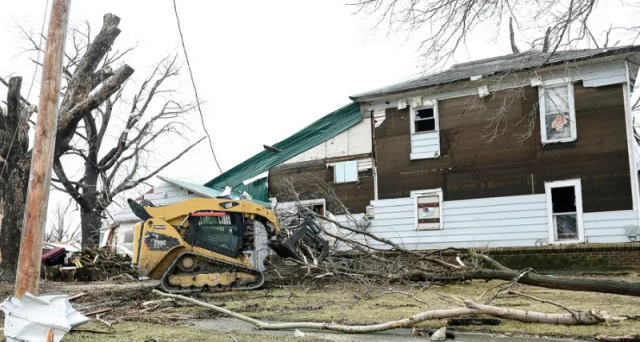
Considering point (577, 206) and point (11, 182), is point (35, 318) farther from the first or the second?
point (577, 206)

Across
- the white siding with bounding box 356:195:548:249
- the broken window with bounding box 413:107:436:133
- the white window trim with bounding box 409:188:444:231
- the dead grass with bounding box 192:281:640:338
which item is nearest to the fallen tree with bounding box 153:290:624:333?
the dead grass with bounding box 192:281:640:338

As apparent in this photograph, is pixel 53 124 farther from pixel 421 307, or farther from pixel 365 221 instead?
pixel 365 221

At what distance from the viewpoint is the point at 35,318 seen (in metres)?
4.45

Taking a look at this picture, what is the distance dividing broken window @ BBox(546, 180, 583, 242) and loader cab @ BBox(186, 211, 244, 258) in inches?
335

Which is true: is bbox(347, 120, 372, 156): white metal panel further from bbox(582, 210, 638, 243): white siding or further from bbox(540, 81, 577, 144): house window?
bbox(582, 210, 638, 243): white siding

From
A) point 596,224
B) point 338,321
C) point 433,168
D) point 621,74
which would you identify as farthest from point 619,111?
point 338,321

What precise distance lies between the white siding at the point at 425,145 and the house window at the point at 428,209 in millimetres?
1094

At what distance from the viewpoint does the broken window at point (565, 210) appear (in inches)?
527

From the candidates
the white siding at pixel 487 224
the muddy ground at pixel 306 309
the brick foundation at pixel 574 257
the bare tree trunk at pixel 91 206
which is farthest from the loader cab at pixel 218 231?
the bare tree trunk at pixel 91 206

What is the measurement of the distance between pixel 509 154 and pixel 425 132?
2521mm

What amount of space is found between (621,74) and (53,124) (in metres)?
13.2

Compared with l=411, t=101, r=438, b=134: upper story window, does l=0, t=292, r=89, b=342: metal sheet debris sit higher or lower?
lower

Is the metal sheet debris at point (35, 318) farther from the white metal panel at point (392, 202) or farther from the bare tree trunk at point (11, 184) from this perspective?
the white metal panel at point (392, 202)

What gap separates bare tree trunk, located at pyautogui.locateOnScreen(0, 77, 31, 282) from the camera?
12188 mm
